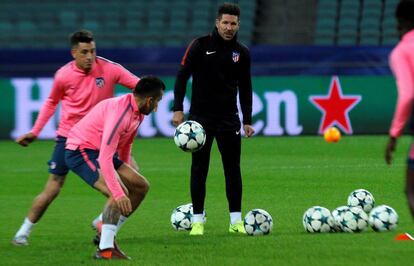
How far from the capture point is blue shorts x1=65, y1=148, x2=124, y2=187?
29.5 ft

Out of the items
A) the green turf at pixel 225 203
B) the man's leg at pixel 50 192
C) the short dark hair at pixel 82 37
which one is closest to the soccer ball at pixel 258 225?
the green turf at pixel 225 203

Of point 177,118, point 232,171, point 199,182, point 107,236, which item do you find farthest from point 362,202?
point 107,236

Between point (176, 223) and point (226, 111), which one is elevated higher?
point (226, 111)

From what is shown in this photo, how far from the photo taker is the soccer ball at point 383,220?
32.7 feet

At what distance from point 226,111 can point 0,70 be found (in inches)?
495

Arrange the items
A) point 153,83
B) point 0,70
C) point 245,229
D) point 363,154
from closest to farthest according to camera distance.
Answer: point 153,83, point 245,229, point 363,154, point 0,70

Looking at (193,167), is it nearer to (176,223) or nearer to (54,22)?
(176,223)

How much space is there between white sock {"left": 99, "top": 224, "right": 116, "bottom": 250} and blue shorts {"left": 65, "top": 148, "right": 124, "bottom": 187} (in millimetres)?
460

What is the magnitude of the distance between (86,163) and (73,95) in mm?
1147

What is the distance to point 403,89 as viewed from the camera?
7324 millimetres

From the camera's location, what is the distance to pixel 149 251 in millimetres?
9281

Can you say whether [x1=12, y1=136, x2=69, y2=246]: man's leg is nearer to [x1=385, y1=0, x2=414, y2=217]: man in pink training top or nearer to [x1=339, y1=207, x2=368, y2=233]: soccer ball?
[x1=339, y1=207, x2=368, y2=233]: soccer ball

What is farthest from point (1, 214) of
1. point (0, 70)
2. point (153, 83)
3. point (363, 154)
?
point (0, 70)

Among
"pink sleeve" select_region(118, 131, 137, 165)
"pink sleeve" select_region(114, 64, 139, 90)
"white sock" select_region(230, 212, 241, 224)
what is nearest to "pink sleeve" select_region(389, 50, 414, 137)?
"pink sleeve" select_region(118, 131, 137, 165)
